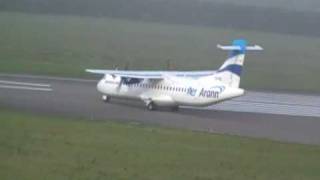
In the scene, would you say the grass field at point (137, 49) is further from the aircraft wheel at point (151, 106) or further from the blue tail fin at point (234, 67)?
the blue tail fin at point (234, 67)

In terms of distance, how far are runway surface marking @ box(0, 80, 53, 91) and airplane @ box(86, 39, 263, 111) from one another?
4313mm

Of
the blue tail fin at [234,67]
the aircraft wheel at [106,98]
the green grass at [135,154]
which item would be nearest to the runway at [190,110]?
the aircraft wheel at [106,98]

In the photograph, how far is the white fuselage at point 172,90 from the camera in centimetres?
4238

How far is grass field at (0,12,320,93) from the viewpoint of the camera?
6581cm

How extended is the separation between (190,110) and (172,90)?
186 centimetres

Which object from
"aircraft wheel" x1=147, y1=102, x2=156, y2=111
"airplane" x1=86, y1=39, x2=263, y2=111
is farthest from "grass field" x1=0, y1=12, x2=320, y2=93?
"aircraft wheel" x1=147, y1=102, x2=156, y2=111

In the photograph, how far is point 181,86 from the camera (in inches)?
1726

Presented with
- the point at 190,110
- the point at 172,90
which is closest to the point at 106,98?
the point at 172,90

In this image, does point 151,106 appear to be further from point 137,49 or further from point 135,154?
point 137,49

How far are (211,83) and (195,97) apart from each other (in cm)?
119

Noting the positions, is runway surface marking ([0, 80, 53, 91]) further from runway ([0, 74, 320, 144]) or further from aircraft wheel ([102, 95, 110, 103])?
aircraft wheel ([102, 95, 110, 103])

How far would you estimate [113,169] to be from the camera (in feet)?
Answer: 70.6

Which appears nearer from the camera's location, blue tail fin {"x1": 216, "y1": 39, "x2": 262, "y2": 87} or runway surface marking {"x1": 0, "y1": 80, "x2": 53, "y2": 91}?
blue tail fin {"x1": 216, "y1": 39, "x2": 262, "y2": 87}

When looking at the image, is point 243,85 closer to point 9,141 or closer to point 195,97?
point 195,97
